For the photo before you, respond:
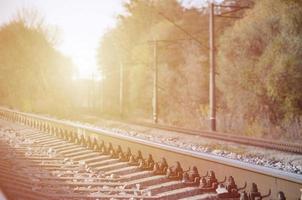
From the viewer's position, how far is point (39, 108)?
36.6 m

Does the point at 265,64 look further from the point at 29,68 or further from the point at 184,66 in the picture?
→ the point at 29,68

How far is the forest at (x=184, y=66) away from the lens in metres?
17.9

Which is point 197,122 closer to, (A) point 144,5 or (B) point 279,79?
(B) point 279,79

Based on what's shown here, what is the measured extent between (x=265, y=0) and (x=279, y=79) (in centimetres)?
463

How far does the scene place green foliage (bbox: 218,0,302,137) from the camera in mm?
17406

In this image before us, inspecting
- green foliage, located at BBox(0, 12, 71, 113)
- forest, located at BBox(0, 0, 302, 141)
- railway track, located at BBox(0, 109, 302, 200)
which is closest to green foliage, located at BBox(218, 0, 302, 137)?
forest, located at BBox(0, 0, 302, 141)

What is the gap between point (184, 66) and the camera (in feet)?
99.7

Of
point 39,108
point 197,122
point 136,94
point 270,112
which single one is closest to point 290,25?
point 270,112

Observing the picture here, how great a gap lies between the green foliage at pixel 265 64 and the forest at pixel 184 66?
5 centimetres

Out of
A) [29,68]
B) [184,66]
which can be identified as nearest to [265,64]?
[184,66]

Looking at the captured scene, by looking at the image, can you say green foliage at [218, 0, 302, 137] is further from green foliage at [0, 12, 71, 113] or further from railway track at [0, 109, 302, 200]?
green foliage at [0, 12, 71, 113]

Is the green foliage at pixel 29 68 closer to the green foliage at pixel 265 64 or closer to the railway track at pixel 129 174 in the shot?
the green foliage at pixel 265 64

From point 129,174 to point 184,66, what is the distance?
23540 millimetres

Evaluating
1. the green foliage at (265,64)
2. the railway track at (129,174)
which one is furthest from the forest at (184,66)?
the railway track at (129,174)
